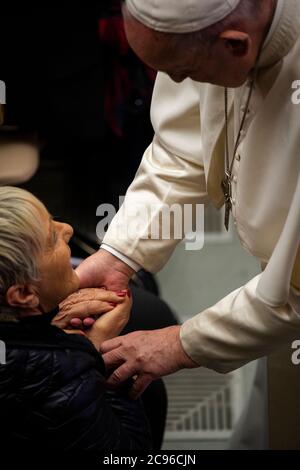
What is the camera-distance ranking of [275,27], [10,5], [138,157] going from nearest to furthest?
[275,27]
[10,5]
[138,157]

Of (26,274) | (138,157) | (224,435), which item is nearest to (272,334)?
(26,274)

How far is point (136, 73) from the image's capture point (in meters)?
3.11

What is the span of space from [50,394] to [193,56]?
0.52m

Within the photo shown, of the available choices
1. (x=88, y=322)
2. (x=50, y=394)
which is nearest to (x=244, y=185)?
(x=88, y=322)

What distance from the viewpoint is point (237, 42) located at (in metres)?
1.71

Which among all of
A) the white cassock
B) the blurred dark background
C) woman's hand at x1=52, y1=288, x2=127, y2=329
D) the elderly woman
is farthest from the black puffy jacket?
the blurred dark background

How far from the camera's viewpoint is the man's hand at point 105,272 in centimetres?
207

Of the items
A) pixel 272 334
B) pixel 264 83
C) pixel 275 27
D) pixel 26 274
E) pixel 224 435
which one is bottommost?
pixel 224 435

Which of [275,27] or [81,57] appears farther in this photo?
[81,57]

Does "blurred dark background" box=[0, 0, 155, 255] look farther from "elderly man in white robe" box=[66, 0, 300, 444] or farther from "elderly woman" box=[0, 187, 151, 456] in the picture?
"elderly woman" box=[0, 187, 151, 456]

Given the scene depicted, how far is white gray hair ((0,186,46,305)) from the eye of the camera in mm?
1769

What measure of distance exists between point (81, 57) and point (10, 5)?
211 mm

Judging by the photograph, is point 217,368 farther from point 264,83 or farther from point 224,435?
point 224,435

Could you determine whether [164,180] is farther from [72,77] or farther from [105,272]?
[72,77]
